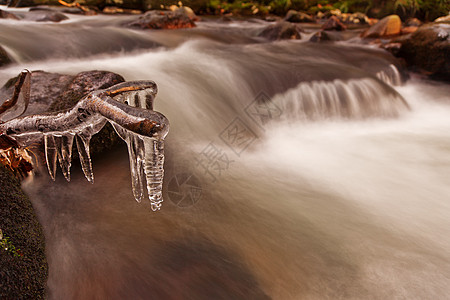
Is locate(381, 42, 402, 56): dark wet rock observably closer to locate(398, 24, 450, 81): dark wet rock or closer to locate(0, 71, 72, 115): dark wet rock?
locate(398, 24, 450, 81): dark wet rock

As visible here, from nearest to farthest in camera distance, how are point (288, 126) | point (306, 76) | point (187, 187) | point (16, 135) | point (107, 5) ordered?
point (16, 135) < point (187, 187) < point (288, 126) < point (306, 76) < point (107, 5)

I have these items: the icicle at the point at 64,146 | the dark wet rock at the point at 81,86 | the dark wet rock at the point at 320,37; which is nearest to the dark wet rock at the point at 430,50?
the dark wet rock at the point at 320,37

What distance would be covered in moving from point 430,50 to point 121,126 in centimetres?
869

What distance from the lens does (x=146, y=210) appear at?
2496 millimetres

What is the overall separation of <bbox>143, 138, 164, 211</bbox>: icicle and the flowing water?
2.31 ft

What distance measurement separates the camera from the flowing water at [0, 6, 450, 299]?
6.66ft

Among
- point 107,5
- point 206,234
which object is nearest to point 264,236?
point 206,234

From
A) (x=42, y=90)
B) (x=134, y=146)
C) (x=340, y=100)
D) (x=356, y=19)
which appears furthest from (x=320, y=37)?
(x=134, y=146)

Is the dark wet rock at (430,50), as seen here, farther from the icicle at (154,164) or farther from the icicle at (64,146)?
the icicle at (64,146)

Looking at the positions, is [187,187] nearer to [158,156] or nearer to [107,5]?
[158,156]

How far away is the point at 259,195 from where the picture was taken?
2957mm

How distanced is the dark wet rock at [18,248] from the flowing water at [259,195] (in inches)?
7.3

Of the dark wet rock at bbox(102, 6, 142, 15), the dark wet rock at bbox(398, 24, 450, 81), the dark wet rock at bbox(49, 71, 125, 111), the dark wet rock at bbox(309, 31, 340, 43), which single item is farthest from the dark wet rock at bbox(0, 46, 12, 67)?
the dark wet rock at bbox(102, 6, 142, 15)

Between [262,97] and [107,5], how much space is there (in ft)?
38.8
